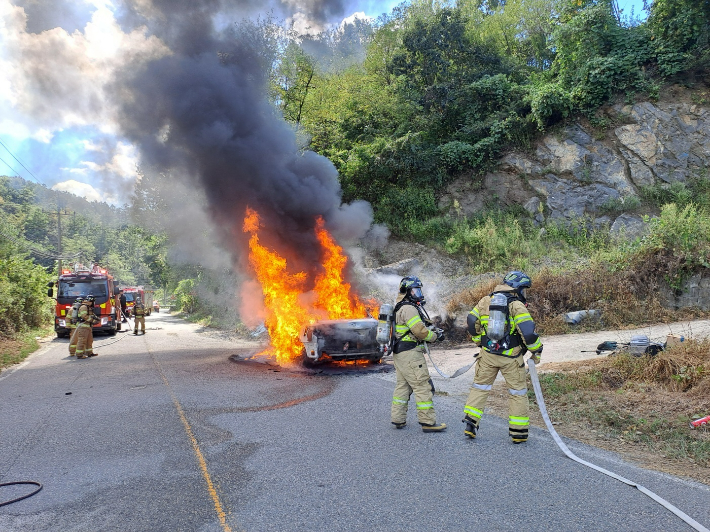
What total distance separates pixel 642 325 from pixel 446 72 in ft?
47.4

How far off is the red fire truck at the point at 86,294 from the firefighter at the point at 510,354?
16056 mm

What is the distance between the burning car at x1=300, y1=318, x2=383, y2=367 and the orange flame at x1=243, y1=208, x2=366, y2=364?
3.56 feet

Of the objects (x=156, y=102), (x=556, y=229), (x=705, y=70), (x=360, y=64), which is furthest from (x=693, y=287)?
(x=360, y=64)

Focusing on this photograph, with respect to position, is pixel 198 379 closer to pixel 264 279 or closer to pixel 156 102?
pixel 264 279

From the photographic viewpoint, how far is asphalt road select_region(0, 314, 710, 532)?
10.4 ft

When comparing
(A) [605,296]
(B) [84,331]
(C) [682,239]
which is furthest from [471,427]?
(B) [84,331]

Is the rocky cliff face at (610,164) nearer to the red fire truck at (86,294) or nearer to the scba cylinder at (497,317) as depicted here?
the scba cylinder at (497,317)

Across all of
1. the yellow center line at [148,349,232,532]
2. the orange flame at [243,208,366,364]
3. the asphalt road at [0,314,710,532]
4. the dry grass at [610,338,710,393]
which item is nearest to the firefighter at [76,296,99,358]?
the orange flame at [243,208,366,364]

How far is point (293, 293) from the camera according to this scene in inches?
462

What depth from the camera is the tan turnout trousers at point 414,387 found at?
5.12 metres

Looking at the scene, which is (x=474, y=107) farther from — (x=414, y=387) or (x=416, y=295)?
(x=414, y=387)

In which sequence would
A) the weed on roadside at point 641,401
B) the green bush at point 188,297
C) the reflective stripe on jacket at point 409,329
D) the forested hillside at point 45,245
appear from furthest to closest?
the green bush at point 188,297 → the forested hillside at point 45,245 → the reflective stripe on jacket at point 409,329 → the weed on roadside at point 641,401

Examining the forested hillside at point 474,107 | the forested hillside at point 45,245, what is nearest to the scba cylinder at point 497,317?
the forested hillside at point 474,107

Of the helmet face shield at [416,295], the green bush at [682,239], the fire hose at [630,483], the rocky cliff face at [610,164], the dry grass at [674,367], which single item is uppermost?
the rocky cliff face at [610,164]
